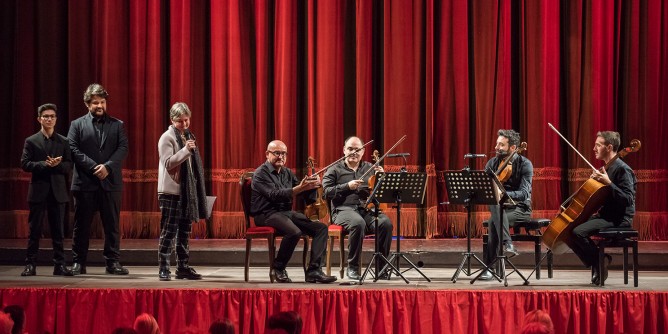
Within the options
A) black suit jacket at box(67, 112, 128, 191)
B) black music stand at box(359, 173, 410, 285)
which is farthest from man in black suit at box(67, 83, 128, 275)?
black music stand at box(359, 173, 410, 285)

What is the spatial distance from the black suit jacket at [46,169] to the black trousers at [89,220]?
0.19 metres

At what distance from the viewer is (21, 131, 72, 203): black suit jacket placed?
23.6ft

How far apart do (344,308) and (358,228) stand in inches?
40.5

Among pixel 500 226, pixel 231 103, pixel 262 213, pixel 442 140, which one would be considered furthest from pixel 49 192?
pixel 442 140

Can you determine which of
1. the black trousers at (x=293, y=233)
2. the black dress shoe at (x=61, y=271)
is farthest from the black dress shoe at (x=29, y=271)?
the black trousers at (x=293, y=233)

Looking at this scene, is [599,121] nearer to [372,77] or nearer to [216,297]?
[372,77]

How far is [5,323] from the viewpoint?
368 cm

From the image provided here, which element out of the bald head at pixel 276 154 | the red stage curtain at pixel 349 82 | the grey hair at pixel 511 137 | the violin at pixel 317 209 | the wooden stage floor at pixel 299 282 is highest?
the red stage curtain at pixel 349 82

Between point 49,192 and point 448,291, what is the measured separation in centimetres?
351

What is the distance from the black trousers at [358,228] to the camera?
6992 millimetres

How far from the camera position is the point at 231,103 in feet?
32.4

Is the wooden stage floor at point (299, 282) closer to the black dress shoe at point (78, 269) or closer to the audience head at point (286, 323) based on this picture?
the black dress shoe at point (78, 269)

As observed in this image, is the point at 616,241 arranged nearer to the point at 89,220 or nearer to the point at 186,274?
the point at 186,274

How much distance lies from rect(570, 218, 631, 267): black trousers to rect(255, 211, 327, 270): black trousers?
79.1 inches
